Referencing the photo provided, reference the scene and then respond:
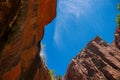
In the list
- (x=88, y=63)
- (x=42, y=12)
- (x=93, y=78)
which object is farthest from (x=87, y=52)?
(x=42, y=12)

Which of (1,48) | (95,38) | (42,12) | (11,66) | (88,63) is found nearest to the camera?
(1,48)

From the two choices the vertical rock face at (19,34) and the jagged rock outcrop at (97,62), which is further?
the jagged rock outcrop at (97,62)

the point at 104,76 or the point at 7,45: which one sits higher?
the point at 104,76

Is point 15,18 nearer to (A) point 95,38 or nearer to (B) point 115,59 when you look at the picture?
(B) point 115,59

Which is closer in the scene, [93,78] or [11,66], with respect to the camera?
[11,66]

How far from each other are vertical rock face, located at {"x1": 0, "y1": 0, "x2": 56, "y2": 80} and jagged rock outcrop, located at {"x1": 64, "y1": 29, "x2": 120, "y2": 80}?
73.2 feet

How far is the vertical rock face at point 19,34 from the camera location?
399 inches

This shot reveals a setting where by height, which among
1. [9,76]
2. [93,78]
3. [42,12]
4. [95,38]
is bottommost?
[9,76]

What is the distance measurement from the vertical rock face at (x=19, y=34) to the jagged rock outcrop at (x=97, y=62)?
73.2 ft

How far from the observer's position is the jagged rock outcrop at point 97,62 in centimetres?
4178

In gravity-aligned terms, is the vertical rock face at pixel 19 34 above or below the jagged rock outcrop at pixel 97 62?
below

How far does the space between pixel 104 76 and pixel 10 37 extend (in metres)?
31.8

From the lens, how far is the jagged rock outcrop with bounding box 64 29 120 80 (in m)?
41.8

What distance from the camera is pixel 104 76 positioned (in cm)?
4128
